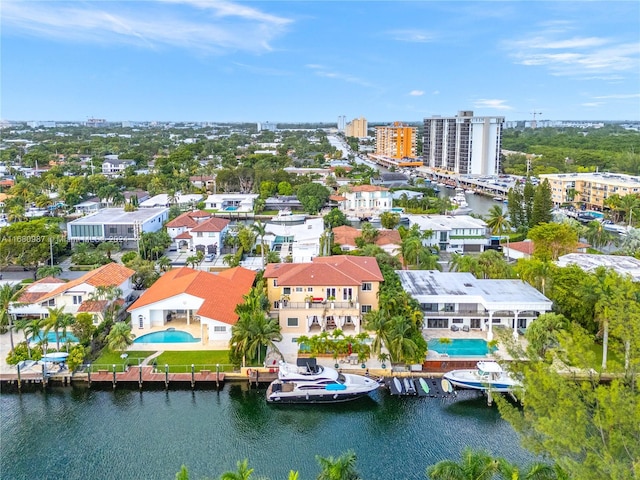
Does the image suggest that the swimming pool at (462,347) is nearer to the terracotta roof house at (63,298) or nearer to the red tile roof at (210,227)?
the terracotta roof house at (63,298)

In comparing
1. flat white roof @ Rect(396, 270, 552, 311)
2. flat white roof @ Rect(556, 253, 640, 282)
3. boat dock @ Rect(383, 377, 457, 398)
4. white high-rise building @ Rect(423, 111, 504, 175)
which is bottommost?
boat dock @ Rect(383, 377, 457, 398)

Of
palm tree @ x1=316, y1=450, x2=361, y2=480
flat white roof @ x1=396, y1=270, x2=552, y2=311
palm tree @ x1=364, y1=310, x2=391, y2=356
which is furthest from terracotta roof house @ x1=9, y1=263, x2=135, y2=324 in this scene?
palm tree @ x1=316, y1=450, x2=361, y2=480

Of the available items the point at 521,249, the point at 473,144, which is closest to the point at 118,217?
the point at 521,249

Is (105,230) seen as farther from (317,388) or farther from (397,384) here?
(397,384)

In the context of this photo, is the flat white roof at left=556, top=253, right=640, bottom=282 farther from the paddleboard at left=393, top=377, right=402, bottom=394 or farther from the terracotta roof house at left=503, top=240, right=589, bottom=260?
the paddleboard at left=393, top=377, right=402, bottom=394

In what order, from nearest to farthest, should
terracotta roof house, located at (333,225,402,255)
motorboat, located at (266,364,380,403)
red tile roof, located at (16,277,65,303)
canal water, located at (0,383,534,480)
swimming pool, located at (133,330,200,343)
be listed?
canal water, located at (0,383,534,480) → motorboat, located at (266,364,380,403) → swimming pool, located at (133,330,200,343) → red tile roof, located at (16,277,65,303) → terracotta roof house, located at (333,225,402,255)

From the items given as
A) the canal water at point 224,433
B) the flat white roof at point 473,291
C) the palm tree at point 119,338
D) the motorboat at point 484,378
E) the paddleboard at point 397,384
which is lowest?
the canal water at point 224,433

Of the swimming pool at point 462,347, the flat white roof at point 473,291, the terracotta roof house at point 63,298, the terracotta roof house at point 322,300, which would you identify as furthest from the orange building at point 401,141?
the terracotta roof house at point 63,298

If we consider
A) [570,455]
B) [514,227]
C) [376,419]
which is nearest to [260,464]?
[376,419]
